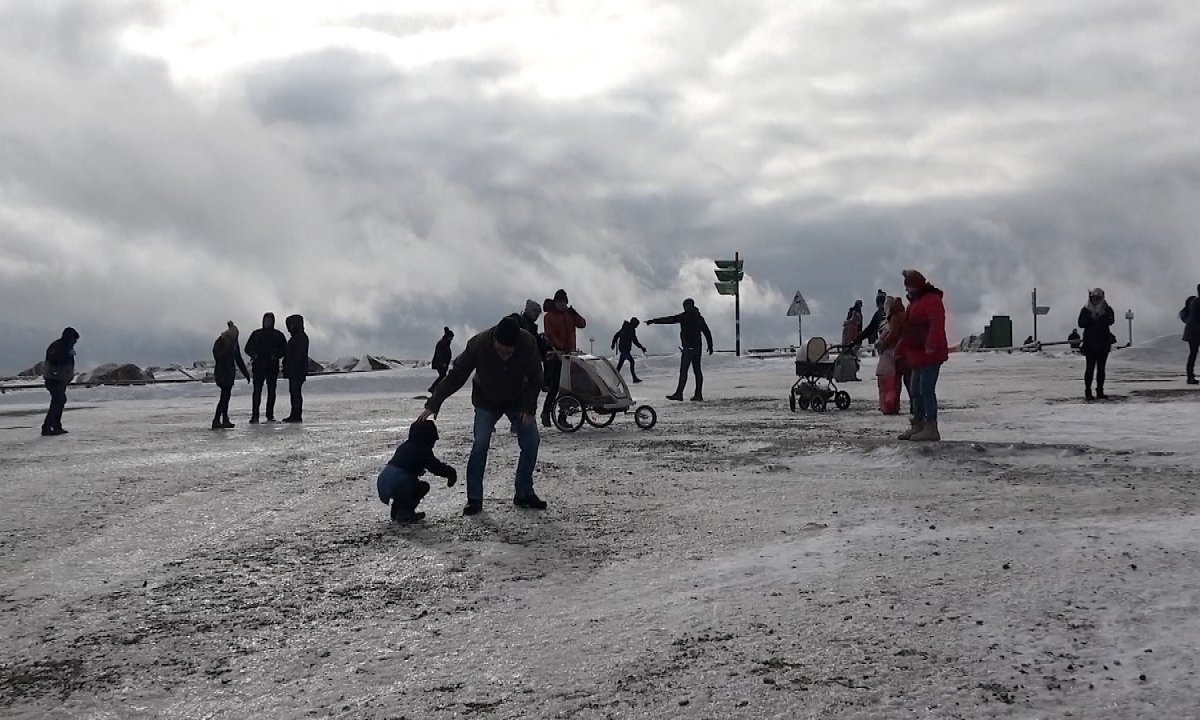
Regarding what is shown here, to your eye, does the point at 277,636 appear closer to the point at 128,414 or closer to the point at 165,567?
the point at 165,567

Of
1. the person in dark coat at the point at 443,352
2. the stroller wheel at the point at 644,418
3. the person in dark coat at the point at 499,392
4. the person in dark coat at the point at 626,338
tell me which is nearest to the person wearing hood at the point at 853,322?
the person in dark coat at the point at 626,338

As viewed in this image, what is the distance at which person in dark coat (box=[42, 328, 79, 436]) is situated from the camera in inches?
663

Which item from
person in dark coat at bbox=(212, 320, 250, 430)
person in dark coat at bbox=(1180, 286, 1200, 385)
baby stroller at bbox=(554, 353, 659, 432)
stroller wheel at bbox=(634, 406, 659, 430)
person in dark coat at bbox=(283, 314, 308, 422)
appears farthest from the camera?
person in dark coat at bbox=(1180, 286, 1200, 385)

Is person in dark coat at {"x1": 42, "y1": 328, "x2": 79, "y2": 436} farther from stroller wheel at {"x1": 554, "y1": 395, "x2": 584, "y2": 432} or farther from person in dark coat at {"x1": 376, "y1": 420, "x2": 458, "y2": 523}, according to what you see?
person in dark coat at {"x1": 376, "y1": 420, "x2": 458, "y2": 523}

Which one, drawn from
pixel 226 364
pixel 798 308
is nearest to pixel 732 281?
pixel 798 308

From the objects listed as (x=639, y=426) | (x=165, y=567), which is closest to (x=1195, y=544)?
(x=165, y=567)

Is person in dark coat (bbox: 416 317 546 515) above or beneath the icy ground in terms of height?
above

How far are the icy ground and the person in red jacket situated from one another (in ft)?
1.86

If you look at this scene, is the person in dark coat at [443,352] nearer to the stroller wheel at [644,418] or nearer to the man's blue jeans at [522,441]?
the stroller wheel at [644,418]

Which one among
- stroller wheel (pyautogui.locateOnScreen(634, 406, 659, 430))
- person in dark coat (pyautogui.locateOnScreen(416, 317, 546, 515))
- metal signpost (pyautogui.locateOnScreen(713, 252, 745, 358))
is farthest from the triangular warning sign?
person in dark coat (pyautogui.locateOnScreen(416, 317, 546, 515))

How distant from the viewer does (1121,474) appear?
342 inches

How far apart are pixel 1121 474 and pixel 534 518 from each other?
15.9 feet

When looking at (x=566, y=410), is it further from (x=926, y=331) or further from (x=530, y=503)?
(x=530, y=503)

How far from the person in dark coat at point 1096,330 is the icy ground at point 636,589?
5727 mm
